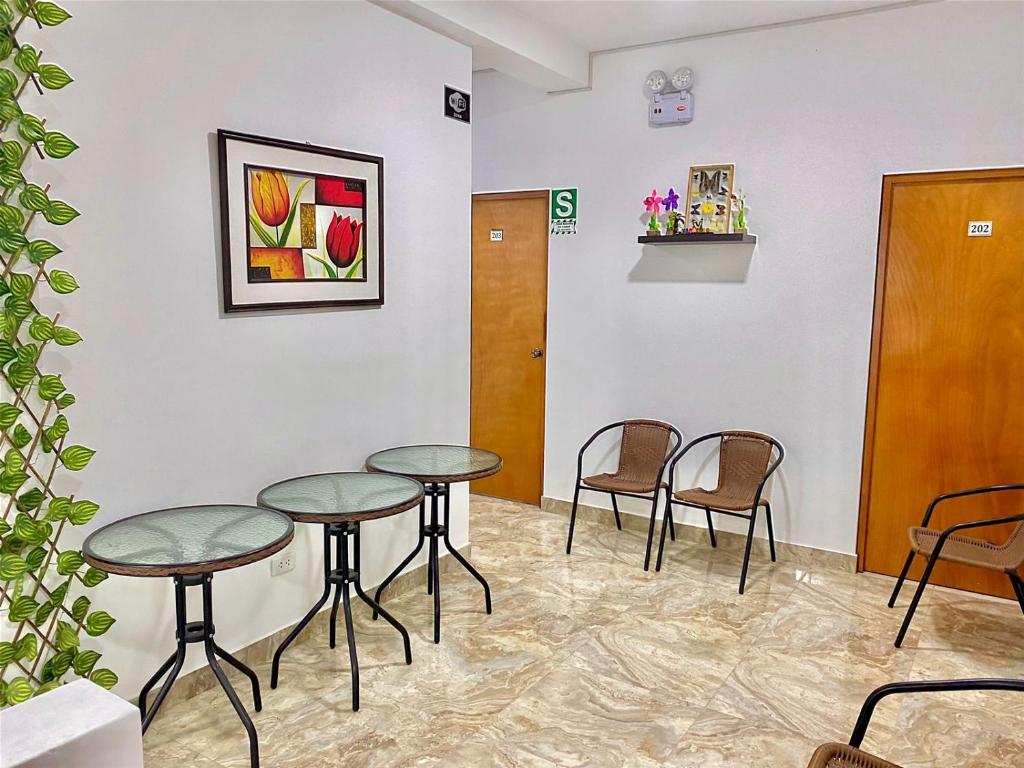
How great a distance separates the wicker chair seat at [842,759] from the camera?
5.75ft

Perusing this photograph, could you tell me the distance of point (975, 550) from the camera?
130 inches

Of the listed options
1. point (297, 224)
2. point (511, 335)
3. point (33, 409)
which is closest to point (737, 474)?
point (511, 335)

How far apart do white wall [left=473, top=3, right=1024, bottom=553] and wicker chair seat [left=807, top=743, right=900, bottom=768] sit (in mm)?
2423

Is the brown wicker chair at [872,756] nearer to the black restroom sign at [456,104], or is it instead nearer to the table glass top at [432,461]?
the table glass top at [432,461]

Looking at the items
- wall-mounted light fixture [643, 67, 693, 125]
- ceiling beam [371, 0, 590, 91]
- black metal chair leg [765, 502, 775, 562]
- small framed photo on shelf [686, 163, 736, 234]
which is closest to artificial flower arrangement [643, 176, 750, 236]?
small framed photo on shelf [686, 163, 736, 234]

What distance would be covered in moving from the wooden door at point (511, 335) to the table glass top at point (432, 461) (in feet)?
5.06

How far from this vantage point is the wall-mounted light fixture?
13.8ft

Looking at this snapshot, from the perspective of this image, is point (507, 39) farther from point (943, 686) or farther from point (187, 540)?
point (943, 686)

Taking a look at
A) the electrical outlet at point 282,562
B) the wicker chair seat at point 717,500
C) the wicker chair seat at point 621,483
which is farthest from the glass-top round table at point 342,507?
the wicker chair seat at point 717,500

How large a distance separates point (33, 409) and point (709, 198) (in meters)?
3.29

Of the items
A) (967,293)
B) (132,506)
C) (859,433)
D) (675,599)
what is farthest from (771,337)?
(132,506)

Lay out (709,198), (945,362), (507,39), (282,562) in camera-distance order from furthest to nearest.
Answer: (709,198) → (507,39) → (945,362) → (282,562)

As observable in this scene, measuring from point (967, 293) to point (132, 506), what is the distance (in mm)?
3607

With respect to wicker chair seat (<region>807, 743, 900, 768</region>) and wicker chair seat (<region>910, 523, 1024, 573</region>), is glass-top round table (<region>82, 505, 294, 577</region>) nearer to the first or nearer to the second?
wicker chair seat (<region>807, 743, 900, 768</region>)
